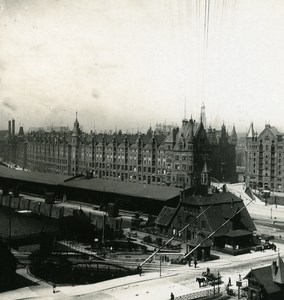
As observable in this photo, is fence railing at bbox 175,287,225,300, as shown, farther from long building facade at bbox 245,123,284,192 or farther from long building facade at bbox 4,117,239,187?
long building facade at bbox 245,123,284,192

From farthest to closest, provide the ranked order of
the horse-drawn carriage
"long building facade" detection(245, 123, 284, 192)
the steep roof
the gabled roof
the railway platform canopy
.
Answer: the gabled roof < "long building facade" detection(245, 123, 284, 192) < the railway platform canopy < the steep roof < the horse-drawn carriage

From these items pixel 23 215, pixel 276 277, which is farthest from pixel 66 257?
pixel 23 215

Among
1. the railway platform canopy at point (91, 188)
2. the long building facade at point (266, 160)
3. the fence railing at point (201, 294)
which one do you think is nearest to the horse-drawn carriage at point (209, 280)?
the fence railing at point (201, 294)

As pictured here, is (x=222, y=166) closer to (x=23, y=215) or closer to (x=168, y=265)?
(x=23, y=215)

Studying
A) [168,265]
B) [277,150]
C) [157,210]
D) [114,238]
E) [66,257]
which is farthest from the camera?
[277,150]

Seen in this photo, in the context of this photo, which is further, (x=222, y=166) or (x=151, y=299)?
(x=222, y=166)

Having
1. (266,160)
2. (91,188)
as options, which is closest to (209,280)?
(91,188)

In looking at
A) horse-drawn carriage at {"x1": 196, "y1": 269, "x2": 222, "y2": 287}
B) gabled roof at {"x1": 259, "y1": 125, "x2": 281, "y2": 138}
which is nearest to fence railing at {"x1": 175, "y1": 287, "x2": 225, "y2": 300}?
horse-drawn carriage at {"x1": 196, "y1": 269, "x2": 222, "y2": 287}

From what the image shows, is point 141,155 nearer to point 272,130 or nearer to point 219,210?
point 272,130
